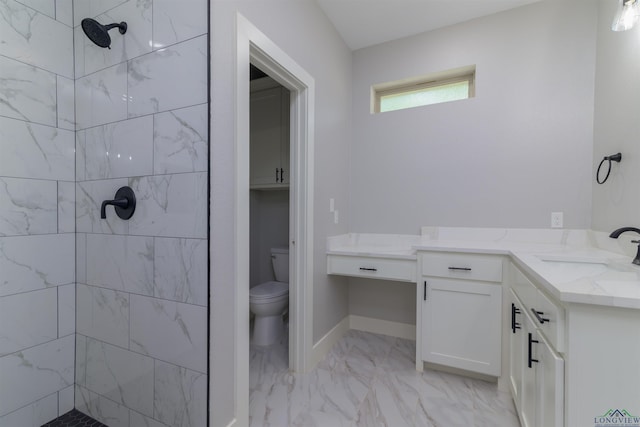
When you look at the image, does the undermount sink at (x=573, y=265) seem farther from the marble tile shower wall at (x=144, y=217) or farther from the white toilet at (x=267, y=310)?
the white toilet at (x=267, y=310)

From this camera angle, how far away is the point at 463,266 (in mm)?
1759

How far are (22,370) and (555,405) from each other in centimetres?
211

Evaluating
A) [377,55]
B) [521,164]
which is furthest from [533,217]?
[377,55]

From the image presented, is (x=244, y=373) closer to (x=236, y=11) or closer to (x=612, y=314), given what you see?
(x=612, y=314)

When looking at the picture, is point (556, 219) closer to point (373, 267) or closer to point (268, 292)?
point (373, 267)

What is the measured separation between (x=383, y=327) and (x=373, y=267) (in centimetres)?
76

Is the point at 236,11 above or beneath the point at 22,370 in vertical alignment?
above

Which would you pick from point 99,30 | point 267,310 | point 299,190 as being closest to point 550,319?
point 299,190

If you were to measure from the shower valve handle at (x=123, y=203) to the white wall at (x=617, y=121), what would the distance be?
2.35 meters

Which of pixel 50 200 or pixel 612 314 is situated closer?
pixel 612 314

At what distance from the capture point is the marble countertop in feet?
2.59

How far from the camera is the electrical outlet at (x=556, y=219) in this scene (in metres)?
1.95

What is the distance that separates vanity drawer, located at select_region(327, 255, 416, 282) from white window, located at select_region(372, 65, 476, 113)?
4.59 ft

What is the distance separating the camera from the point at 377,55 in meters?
2.52
